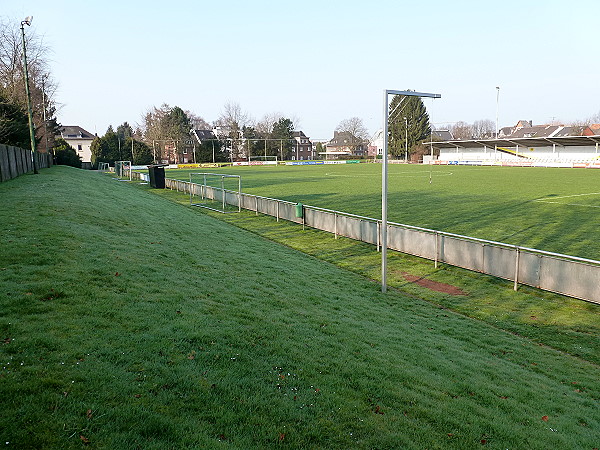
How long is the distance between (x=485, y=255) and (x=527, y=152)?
77255mm

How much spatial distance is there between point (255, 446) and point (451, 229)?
17.5 m

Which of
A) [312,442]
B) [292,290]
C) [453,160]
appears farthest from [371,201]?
[453,160]

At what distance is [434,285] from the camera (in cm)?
1353

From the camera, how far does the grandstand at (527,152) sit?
231 ft

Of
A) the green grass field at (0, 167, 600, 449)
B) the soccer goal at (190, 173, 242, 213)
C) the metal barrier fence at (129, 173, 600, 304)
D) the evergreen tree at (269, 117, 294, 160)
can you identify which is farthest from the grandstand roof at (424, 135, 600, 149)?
the green grass field at (0, 167, 600, 449)

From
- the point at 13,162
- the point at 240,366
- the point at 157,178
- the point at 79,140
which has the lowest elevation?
the point at 240,366

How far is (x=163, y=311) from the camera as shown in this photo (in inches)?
288

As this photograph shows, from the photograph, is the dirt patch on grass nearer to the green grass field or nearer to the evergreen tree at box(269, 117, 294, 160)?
the green grass field

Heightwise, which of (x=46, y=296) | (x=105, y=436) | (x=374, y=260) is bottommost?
(x=374, y=260)

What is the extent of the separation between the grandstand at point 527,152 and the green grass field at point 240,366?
7091 centimetres

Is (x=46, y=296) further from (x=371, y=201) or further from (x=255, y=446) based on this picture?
(x=371, y=201)

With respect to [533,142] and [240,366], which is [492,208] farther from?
[533,142]

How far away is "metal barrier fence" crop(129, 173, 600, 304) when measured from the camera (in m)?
11.4

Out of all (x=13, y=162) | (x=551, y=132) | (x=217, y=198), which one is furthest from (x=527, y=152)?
(x=13, y=162)
